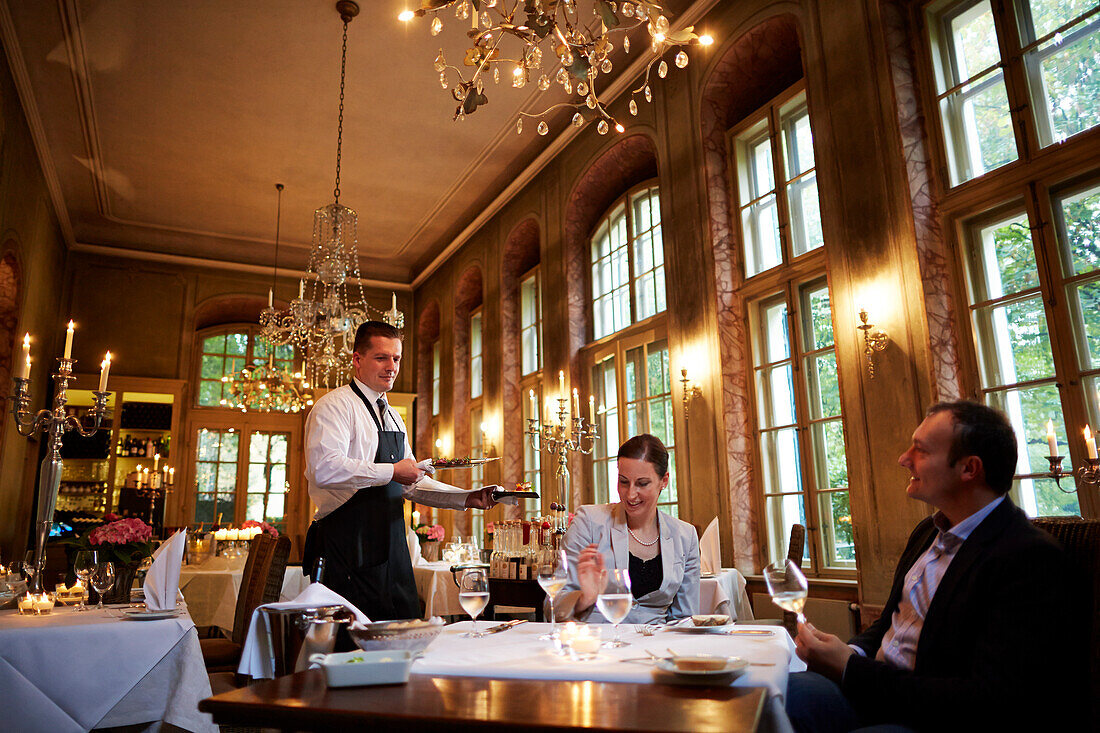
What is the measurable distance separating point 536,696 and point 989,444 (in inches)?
46.9

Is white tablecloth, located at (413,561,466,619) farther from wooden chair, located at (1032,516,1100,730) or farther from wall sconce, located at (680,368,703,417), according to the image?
wooden chair, located at (1032,516,1100,730)

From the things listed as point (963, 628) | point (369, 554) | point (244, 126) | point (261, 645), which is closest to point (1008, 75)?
point (963, 628)

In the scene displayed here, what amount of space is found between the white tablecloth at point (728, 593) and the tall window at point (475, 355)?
5.74 metres

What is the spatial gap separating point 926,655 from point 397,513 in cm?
169

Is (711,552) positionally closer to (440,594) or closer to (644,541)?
(440,594)

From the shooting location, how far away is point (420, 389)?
463 inches

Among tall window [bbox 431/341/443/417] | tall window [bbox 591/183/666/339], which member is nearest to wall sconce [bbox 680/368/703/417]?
tall window [bbox 591/183/666/339]

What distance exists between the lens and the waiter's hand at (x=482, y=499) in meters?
2.60

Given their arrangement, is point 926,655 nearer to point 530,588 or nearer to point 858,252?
point 530,588

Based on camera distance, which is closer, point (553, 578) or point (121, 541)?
point (553, 578)

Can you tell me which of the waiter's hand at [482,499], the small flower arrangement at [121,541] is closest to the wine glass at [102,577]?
the small flower arrangement at [121,541]

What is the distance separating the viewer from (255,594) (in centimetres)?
355

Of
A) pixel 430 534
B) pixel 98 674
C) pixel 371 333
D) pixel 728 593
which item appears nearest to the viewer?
pixel 98 674

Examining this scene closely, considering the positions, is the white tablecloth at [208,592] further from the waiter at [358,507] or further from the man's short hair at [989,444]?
the man's short hair at [989,444]
